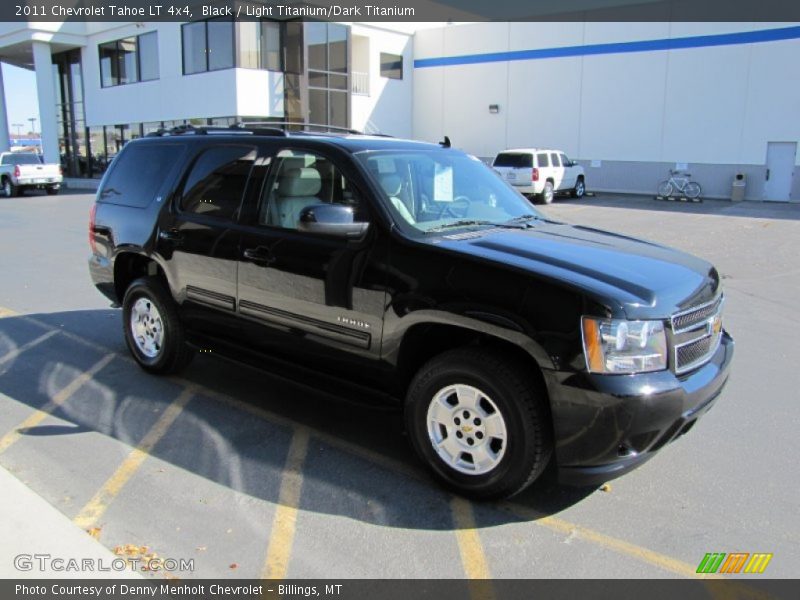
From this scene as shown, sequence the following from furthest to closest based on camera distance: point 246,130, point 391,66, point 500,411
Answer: point 391,66 < point 246,130 < point 500,411

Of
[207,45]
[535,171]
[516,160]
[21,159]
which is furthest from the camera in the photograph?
[207,45]

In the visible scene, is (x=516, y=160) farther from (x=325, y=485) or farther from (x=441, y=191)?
(x=325, y=485)

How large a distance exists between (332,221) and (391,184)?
521 millimetres

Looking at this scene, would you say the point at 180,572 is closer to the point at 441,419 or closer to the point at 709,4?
the point at 441,419

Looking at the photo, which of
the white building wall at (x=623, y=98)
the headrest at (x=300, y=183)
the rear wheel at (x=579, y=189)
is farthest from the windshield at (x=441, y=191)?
the white building wall at (x=623, y=98)

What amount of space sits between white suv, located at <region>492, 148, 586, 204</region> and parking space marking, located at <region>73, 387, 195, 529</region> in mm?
18902

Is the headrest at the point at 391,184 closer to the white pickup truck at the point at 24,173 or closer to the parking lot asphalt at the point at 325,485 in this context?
the parking lot asphalt at the point at 325,485

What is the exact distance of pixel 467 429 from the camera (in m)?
3.46

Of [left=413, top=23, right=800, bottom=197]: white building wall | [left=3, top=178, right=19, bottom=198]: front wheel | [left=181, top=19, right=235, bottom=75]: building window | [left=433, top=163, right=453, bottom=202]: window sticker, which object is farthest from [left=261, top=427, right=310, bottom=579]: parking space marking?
[left=3, top=178, right=19, bottom=198]: front wheel

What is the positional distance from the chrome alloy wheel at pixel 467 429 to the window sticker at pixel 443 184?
1393mm

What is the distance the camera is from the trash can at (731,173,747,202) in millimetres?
25844

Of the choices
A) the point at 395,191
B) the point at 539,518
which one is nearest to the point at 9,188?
the point at 395,191

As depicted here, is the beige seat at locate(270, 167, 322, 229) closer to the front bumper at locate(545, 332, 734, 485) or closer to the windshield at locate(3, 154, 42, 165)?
the front bumper at locate(545, 332, 734, 485)

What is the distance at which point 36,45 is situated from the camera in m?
33.9
